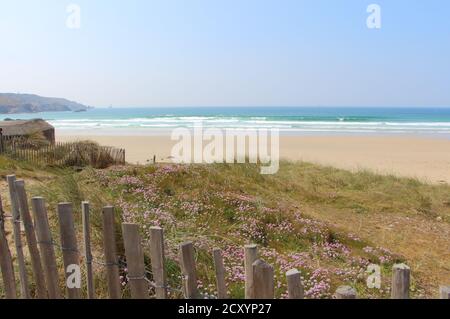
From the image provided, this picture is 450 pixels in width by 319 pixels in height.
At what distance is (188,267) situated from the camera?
2.44m

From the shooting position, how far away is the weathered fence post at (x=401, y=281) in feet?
6.68

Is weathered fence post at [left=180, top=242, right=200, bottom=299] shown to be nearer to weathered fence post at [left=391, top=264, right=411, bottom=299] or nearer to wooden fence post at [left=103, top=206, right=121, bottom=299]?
wooden fence post at [left=103, top=206, right=121, bottom=299]

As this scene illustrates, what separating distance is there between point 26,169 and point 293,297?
975 centimetres

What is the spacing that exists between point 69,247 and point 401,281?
2036 millimetres

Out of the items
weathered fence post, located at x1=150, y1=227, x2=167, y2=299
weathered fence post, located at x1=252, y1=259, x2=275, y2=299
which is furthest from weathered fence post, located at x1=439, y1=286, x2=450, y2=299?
weathered fence post, located at x1=150, y1=227, x2=167, y2=299

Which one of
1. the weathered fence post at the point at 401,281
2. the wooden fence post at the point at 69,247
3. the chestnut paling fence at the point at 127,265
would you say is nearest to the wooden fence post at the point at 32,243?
the chestnut paling fence at the point at 127,265

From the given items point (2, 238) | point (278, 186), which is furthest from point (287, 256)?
point (278, 186)

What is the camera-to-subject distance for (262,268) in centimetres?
214

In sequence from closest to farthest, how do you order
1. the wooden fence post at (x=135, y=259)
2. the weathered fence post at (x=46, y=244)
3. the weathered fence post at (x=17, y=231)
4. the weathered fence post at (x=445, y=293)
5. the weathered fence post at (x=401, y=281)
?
the weathered fence post at (x=445, y=293), the weathered fence post at (x=401, y=281), the wooden fence post at (x=135, y=259), the weathered fence post at (x=46, y=244), the weathered fence post at (x=17, y=231)

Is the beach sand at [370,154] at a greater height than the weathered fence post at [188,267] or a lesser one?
lesser

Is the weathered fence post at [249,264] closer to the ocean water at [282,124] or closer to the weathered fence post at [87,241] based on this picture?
the weathered fence post at [87,241]

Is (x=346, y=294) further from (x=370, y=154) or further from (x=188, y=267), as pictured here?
(x=370, y=154)

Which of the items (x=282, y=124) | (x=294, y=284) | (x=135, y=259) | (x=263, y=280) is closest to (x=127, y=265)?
(x=135, y=259)

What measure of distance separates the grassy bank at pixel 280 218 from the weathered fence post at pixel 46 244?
0.73 m
